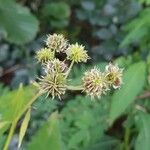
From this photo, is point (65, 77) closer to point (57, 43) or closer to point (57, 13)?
point (57, 43)

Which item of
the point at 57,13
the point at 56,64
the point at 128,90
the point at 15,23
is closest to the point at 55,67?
the point at 56,64

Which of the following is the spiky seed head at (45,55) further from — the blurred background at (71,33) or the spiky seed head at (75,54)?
the blurred background at (71,33)

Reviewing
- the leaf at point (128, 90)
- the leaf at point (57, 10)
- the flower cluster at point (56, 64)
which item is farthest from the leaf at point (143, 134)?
the leaf at point (57, 10)

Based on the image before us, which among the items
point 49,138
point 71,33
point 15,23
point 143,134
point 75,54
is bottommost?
point 49,138

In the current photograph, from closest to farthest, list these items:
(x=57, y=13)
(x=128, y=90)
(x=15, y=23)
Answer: (x=128, y=90)
(x=15, y=23)
(x=57, y=13)

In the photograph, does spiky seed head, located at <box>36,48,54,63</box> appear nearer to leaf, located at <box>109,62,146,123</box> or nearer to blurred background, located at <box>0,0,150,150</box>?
leaf, located at <box>109,62,146,123</box>

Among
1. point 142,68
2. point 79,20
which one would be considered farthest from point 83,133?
point 79,20

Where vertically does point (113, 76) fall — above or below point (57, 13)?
below
